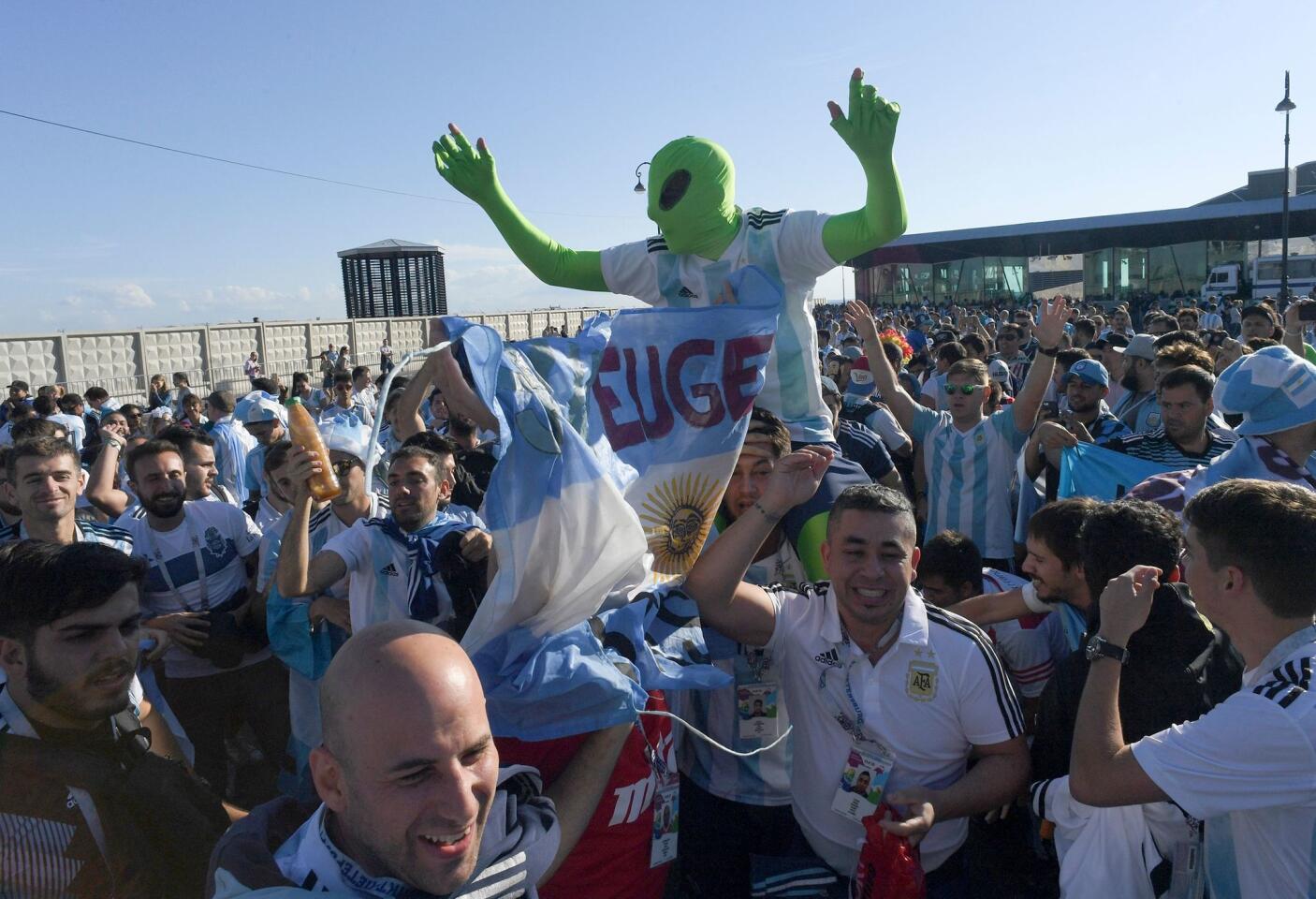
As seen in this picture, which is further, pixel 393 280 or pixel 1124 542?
pixel 393 280

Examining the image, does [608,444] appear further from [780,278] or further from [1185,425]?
[1185,425]

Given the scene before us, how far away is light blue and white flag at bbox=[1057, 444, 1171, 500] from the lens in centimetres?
468

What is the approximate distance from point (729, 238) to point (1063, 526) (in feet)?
5.53

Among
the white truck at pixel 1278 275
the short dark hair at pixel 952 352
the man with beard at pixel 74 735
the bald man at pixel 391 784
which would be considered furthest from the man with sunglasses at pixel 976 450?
the white truck at pixel 1278 275

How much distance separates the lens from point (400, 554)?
3.64 metres

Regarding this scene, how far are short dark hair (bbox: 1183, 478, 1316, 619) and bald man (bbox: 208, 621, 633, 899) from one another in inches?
65.5

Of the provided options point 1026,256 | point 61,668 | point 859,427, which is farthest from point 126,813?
point 1026,256

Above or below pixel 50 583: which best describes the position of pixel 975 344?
above

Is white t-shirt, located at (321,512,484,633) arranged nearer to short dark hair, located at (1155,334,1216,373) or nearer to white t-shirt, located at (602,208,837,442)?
white t-shirt, located at (602,208,837,442)

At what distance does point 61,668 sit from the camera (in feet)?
7.80

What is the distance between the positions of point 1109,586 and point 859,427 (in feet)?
9.37

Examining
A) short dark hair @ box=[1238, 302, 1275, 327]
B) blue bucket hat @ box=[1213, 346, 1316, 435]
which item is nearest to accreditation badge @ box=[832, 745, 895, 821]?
blue bucket hat @ box=[1213, 346, 1316, 435]

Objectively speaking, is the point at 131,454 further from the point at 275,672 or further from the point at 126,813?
the point at 126,813

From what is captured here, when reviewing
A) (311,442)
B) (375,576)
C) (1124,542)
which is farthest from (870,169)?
(375,576)
